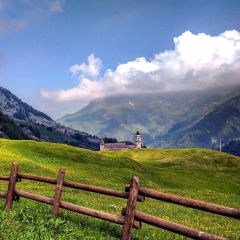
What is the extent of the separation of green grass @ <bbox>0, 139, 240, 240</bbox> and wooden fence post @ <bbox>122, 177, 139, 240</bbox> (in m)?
0.97

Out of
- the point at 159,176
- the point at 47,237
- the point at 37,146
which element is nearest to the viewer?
the point at 47,237

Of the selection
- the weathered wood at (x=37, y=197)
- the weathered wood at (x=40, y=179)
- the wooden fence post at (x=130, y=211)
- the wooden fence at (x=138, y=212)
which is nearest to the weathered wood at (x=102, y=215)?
the wooden fence at (x=138, y=212)

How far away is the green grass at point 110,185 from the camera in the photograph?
17891 mm

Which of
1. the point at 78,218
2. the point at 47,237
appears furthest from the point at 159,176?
the point at 47,237

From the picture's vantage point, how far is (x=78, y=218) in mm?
20312

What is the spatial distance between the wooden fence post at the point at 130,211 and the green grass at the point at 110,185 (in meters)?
0.97

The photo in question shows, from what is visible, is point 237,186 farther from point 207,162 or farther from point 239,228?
point 239,228

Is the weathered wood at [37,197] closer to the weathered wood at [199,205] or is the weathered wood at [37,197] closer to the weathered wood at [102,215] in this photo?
the weathered wood at [102,215]

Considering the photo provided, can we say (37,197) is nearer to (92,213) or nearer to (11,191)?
(11,191)

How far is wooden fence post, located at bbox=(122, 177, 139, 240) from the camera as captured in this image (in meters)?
16.0

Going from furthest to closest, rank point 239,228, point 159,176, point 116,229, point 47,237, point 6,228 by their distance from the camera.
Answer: point 159,176, point 239,228, point 116,229, point 6,228, point 47,237

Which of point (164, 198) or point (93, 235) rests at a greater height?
point (164, 198)

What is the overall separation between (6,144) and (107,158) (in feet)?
61.3

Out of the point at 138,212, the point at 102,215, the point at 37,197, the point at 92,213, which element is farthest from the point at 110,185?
the point at 138,212
